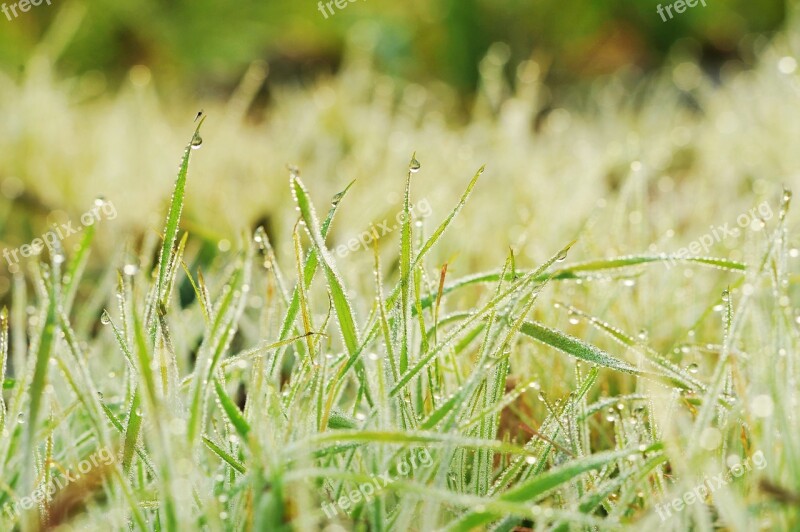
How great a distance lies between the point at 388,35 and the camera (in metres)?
4.70

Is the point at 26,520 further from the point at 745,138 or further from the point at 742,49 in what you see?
the point at 742,49

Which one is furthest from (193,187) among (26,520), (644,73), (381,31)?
(644,73)

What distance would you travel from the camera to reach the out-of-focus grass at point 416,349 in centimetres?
69

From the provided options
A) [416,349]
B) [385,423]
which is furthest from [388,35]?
[385,423]

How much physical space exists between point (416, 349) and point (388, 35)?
4005 mm

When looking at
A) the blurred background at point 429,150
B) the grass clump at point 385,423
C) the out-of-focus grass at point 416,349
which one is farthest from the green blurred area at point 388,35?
the grass clump at point 385,423

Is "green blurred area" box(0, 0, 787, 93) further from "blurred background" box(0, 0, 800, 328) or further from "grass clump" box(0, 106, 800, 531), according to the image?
"grass clump" box(0, 106, 800, 531)

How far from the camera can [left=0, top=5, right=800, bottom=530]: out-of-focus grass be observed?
69cm

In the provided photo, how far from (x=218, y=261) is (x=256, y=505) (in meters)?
0.88

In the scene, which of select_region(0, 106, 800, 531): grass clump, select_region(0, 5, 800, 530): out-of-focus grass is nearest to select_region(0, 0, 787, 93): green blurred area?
select_region(0, 5, 800, 530): out-of-focus grass

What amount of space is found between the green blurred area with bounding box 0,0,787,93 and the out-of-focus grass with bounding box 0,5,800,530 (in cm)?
246

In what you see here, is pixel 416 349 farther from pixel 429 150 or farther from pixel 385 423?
pixel 429 150

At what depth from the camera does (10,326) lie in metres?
1.58

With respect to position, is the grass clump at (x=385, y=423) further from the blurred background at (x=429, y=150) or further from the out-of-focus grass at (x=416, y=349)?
the blurred background at (x=429, y=150)
